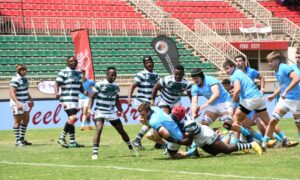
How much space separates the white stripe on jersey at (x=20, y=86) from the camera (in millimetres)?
21250

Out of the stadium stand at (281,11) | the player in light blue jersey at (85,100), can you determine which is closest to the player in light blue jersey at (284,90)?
the player in light blue jersey at (85,100)

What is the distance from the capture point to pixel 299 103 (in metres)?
17.2

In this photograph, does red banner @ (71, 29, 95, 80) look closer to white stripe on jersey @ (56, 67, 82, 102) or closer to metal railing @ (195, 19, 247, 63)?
white stripe on jersey @ (56, 67, 82, 102)

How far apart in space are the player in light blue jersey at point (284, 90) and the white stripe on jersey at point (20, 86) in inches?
276

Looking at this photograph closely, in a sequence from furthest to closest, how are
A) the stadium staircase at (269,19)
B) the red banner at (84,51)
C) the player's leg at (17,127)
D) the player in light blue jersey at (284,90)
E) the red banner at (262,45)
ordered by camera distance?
the stadium staircase at (269,19) → the red banner at (262,45) → the red banner at (84,51) → the player's leg at (17,127) → the player in light blue jersey at (284,90)

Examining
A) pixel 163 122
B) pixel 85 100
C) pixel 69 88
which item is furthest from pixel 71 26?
pixel 163 122

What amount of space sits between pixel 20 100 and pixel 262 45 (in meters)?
25.2

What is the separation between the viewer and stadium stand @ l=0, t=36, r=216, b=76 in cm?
3794

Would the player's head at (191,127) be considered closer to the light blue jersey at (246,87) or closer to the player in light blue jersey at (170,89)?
the light blue jersey at (246,87)

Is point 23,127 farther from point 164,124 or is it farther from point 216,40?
point 216,40

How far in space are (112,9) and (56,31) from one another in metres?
5.37

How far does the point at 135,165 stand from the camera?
14.9 meters

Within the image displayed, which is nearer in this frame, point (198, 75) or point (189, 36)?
point (198, 75)

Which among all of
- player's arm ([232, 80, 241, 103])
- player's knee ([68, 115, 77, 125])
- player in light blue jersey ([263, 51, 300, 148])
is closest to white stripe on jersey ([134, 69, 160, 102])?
player's knee ([68, 115, 77, 125])
